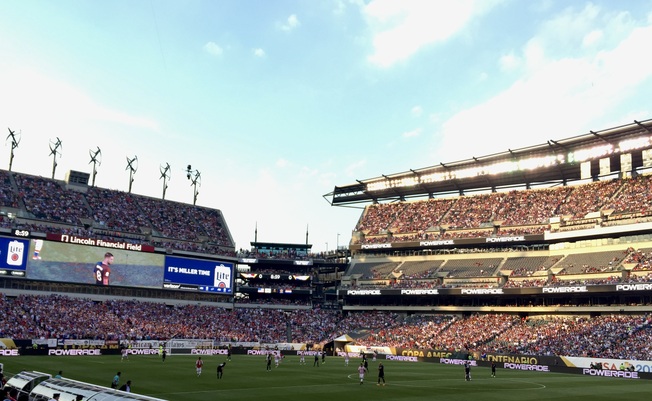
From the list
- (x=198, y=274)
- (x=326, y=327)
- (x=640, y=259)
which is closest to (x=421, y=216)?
(x=326, y=327)

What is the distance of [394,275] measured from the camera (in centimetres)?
9631

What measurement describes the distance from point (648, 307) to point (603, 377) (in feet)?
59.2

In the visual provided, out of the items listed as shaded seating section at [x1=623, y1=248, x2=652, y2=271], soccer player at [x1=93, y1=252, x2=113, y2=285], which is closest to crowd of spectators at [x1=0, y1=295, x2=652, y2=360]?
soccer player at [x1=93, y1=252, x2=113, y2=285]

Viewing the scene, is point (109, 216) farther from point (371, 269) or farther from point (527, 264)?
point (527, 264)

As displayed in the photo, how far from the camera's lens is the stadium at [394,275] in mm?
68375

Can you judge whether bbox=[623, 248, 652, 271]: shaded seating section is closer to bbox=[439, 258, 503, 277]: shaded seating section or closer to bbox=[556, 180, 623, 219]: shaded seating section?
bbox=[556, 180, 623, 219]: shaded seating section

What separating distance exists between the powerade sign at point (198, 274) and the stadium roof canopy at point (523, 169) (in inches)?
984

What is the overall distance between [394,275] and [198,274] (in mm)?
33130

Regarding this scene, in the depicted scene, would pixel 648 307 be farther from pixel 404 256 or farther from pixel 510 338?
pixel 404 256

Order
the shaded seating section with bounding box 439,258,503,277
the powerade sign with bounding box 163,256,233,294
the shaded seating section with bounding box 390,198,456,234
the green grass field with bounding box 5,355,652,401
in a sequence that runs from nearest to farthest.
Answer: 1. the green grass field with bounding box 5,355,652,401
2. the shaded seating section with bounding box 439,258,503,277
3. the powerade sign with bounding box 163,256,233,294
4. the shaded seating section with bounding box 390,198,456,234

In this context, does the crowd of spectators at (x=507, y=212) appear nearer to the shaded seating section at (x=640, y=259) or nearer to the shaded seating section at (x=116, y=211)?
the shaded seating section at (x=640, y=259)

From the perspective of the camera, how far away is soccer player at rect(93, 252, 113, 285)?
3191 inches

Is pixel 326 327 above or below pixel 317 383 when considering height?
above

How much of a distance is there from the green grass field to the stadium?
379cm
